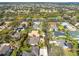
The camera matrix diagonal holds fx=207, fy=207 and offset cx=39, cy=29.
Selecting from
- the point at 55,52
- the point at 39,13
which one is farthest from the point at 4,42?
the point at 39,13

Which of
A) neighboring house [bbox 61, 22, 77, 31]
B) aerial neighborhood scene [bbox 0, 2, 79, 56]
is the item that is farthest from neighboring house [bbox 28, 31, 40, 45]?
neighboring house [bbox 61, 22, 77, 31]

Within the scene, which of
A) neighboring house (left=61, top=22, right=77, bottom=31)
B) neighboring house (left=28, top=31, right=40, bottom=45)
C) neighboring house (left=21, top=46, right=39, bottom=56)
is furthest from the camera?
neighboring house (left=61, top=22, right=77, bottom=31)

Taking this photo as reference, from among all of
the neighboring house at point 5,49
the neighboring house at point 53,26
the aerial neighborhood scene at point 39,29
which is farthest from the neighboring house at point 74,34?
the neighboring house at point 5,49

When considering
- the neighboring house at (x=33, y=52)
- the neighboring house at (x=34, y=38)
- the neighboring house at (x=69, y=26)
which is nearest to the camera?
the neighboring house at (x=33, y=52)

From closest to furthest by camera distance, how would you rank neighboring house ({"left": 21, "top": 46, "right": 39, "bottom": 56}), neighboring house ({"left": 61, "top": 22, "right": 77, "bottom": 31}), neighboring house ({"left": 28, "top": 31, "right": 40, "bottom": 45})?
neighboring house ({"left": 21, "top": 46, "right": 39, "bottom": 56})
neighboring house ({"left": 28, "top": 31, "right": 40, "bottom": 45})
neighboring house ({"left": 61, "top": 22, "right": 77, "bottom": 31})

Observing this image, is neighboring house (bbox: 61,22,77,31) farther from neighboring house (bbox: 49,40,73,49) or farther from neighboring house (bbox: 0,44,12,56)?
neighboring house (bbox: 0,44,12,56)

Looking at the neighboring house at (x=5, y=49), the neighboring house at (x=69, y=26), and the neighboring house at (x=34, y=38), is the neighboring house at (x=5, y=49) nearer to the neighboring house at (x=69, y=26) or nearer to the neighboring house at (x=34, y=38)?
the neighboring house at (x=34, y=38)

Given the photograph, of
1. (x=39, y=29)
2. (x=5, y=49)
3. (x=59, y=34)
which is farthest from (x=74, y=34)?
(x=5, y=49)
